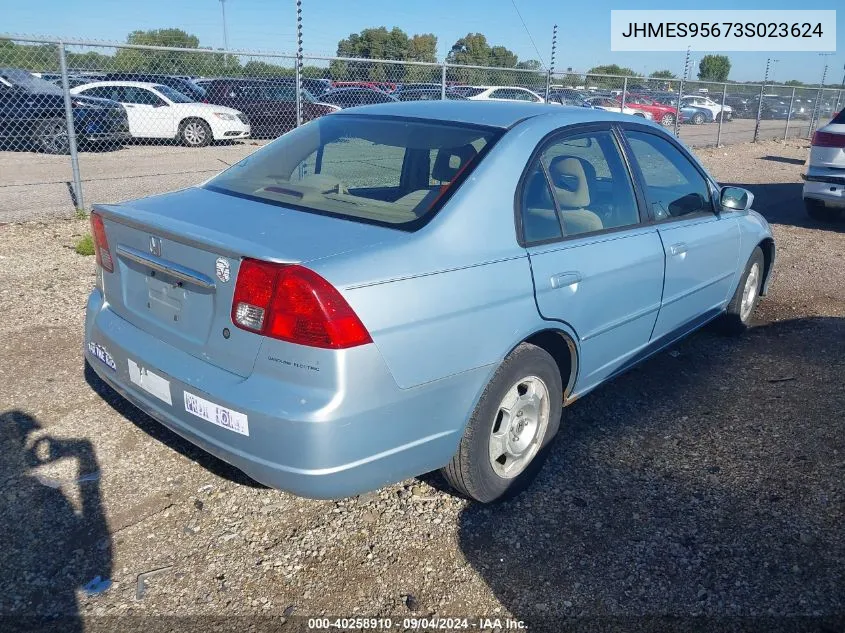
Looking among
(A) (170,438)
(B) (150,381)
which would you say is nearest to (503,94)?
(A) (170,438)

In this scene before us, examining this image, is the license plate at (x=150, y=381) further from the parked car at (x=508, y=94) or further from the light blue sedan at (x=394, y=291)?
the parked car at (x=508, y=94)

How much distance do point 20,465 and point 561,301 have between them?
2577mm

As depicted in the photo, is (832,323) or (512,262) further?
(832,323)

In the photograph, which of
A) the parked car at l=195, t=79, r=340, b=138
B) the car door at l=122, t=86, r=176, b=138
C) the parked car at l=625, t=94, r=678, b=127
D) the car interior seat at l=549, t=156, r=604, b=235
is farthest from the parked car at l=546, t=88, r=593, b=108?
the car interior seat at l=549, t=156, r=604, b=235

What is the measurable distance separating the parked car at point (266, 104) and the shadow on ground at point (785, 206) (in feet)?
26.3

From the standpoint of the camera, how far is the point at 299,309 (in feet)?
7.87

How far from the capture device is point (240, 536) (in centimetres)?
298

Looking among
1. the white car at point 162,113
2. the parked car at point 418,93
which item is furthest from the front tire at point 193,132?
the parked car at point 418,93

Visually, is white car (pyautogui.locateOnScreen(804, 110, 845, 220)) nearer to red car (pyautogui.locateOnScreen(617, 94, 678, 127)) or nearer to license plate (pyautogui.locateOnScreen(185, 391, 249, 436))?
license plate (pyautogui.locateOnScreen(185, 391, 249, 436))

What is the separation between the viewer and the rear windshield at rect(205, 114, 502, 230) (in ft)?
9.90

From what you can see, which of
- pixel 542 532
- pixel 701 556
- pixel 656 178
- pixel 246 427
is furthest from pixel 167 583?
pixel 656 178

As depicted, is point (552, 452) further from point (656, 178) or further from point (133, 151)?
point (133, 151)

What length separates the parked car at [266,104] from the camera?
15.0 meters

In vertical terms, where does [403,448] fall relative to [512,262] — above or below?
below
